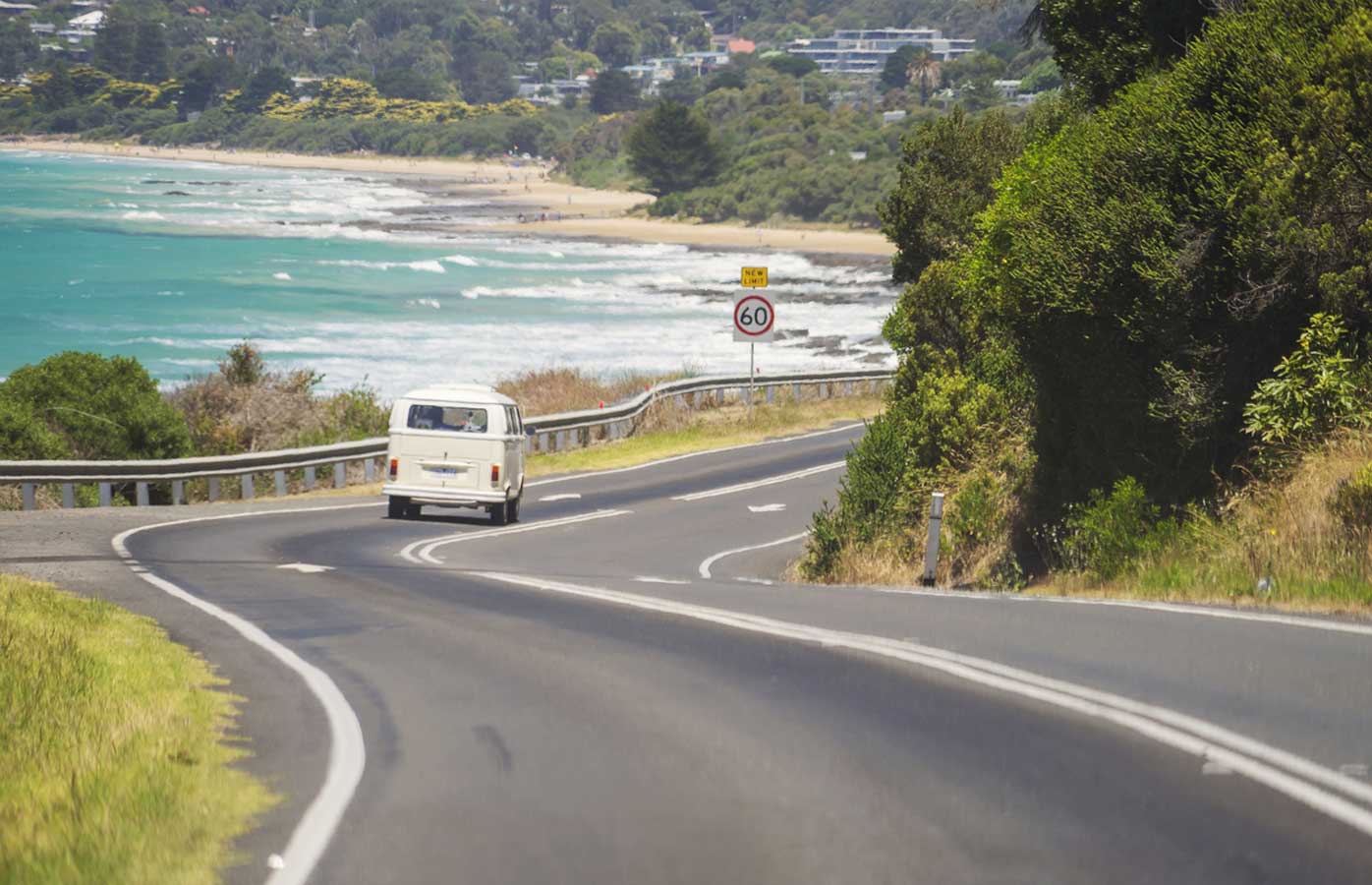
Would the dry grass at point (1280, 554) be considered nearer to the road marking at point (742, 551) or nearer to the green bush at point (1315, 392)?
the green bush at point (1315, 392)

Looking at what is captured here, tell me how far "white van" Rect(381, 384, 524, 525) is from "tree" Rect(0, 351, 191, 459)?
6809 millimetres

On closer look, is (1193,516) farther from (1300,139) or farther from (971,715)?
(971,715)

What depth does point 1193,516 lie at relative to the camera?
15.3 metres

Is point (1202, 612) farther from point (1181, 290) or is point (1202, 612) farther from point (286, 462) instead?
point (286, 462)

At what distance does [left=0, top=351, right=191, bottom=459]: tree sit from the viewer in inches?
1114

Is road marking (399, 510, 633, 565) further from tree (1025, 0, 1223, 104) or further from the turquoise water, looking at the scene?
the turquoise water

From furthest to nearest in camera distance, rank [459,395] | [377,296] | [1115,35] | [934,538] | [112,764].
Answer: [377,296], [459,395], [1115,35], [934,538], [112,764]

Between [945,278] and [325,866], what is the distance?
2066 cm

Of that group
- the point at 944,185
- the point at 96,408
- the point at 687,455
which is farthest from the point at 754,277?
the point at 96,408

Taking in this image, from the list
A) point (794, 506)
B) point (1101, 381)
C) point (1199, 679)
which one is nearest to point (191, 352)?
point (794, 506)

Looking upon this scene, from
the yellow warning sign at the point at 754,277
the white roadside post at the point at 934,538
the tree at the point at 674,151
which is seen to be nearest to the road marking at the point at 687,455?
the yellow warning sign at the point at 754,277

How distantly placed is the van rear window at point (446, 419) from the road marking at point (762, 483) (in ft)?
21.7

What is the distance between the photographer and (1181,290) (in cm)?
1560

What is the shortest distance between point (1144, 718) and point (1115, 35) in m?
14.3
